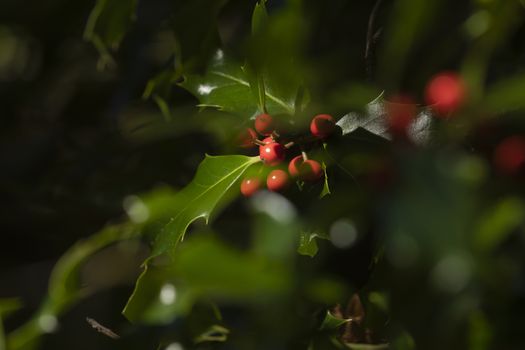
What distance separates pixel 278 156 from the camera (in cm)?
111

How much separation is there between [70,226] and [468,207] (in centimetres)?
176

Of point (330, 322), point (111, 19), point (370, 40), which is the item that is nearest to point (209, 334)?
point (330, 322)

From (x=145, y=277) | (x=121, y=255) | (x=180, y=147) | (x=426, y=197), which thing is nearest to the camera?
(x=426, y=197)

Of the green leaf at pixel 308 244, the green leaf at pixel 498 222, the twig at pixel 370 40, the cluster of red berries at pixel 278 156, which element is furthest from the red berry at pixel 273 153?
the green leaf at pixel 498 222

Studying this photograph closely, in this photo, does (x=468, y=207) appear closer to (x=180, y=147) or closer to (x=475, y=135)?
(x=475, y=135)

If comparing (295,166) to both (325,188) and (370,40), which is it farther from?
(370,40)

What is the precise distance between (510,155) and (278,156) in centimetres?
35

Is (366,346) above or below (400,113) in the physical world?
below

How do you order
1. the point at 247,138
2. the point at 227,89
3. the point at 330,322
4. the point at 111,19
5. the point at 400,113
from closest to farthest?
the point at 400,113, the point at 330,322, the point at 247,138, the point at 227,89, the point at 111,19

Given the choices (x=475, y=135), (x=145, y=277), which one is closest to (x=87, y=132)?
(x=145, y=277)

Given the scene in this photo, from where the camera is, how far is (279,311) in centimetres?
54

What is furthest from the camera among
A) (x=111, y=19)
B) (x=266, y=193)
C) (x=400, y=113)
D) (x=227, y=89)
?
(x=111, y=19)

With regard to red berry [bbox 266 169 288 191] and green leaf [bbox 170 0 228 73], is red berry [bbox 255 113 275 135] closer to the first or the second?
red berry [bbox 266 169 288 191]

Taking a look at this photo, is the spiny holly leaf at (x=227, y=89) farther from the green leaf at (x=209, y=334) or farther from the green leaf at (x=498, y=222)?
the green leaf at (x=498, y=222)
